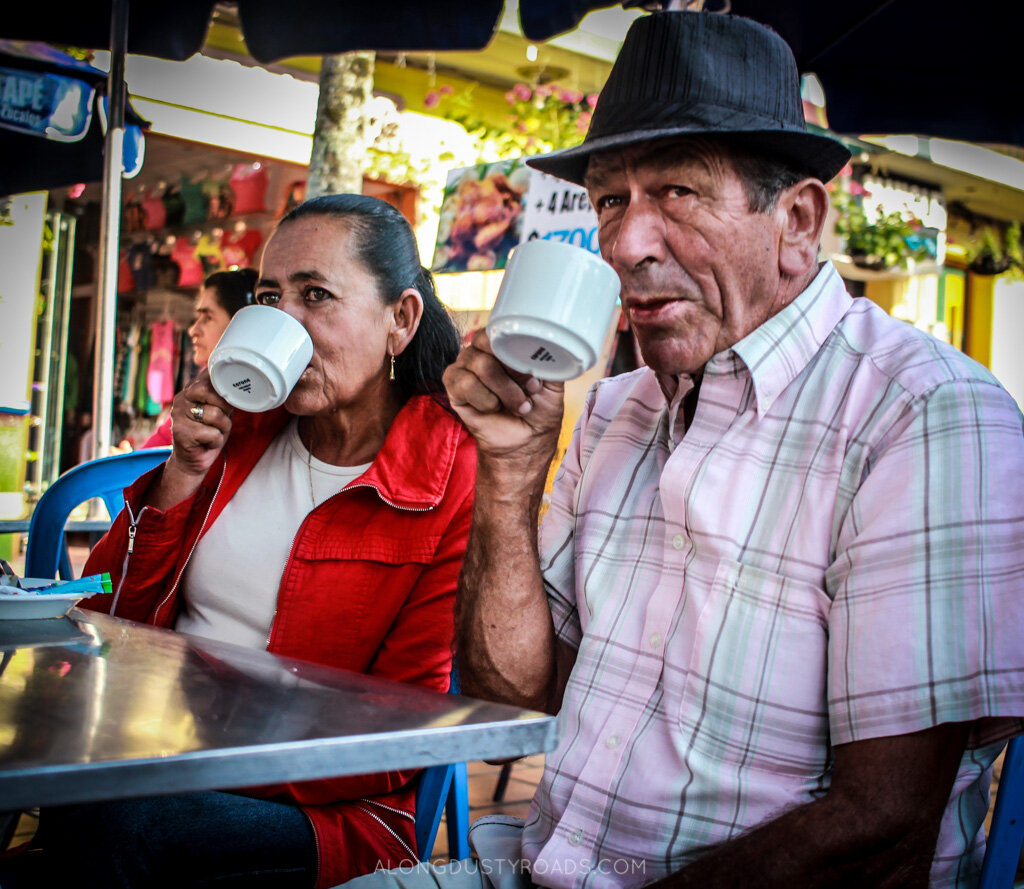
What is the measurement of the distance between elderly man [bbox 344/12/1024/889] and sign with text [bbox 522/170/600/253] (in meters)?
2.62

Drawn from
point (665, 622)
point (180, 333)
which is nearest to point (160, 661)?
point (665, 622)

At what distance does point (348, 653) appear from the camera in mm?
1774

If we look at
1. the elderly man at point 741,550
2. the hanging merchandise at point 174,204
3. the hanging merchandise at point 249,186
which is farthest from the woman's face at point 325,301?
the hanging merchandise at point 174,204

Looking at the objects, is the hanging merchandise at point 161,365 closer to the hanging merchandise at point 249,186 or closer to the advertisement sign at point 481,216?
the hanging merchandise at point 249,186

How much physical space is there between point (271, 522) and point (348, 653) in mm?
343

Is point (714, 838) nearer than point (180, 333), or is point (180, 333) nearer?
point (714, 838)

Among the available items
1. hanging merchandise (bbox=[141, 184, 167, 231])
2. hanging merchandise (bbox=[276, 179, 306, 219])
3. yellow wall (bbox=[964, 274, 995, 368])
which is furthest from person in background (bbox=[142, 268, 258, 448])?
yellow wall (bbox=[964, 274, 995, 368])

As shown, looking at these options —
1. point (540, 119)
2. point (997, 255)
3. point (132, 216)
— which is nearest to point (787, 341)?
point (540, 119)

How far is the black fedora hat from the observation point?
137 cm

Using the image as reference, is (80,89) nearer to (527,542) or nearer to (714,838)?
(527,542)

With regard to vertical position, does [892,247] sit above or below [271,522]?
above

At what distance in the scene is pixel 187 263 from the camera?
8.05 m

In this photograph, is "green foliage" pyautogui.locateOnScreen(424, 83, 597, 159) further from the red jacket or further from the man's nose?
the man's nose

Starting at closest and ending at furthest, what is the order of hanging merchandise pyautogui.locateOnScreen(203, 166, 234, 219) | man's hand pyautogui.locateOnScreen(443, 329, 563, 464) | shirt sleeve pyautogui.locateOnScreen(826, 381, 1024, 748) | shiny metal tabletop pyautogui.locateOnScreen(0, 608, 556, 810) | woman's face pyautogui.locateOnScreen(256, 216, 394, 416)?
shiny metal tabletop pyautogui.locateOnScreen(0, 608, 556, 810) → shirt sleeve pyautogui.locateOnScreen(826, 381, 1024, 748) → man's hand pyautogui.locateOnScreen(443, 329, 563, 464) → woman's face pyautogui.locateOnScreen(256, 216, 394, 416) → hanging merchandise pyautogui.locateOnScreen(203, 166, 234, 219)
